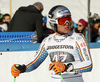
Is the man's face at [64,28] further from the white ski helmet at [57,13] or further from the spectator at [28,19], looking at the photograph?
the spectator at [28,19]

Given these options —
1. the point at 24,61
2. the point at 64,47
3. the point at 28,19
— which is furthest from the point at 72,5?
the point at 64,47

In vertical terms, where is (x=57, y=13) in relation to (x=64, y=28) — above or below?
above

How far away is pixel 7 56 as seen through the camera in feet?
18.7

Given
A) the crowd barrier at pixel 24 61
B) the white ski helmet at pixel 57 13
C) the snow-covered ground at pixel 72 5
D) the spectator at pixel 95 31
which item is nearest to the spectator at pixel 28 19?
the crowd barrier at pixel 24 61

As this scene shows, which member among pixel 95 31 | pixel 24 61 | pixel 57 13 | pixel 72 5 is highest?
pixel 72 5

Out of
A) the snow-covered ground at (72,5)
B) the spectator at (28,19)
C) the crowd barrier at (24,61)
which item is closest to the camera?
the crowd barrier at (24,61)

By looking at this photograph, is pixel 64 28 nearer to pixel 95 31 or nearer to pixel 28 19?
pixel 28 19

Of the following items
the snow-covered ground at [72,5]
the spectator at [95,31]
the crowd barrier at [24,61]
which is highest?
the snow-covered ground at [72,5]

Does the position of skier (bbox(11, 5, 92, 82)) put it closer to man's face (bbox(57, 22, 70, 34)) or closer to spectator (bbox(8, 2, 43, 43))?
man's face (bbox(57, 22, 70, 34))

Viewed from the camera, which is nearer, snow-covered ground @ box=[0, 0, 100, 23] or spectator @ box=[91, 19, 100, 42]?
spectator @ box=[91, 19, 100, 42]

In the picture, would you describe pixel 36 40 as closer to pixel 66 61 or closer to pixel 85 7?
pixel 66 61

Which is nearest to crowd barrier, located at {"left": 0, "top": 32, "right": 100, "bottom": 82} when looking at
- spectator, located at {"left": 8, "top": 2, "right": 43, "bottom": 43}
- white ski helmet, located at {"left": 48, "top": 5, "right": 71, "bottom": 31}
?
white ski helmet, located at {"left": 48, "top": 5, "right": 71, "bottom": 31}

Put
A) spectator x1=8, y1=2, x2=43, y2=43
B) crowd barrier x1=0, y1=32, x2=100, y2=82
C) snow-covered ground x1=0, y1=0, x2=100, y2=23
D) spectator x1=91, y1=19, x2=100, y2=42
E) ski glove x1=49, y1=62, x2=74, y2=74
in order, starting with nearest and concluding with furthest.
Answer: ski glove x1=49, y1=62, x2=74, y2=74 → crowd barrier x1=0, y1=32, x2=100, y2=82 → spectator x1=8, y1=2, x2=43, y2=43 → spectator x1=91, y1=19, x2=100, y2=42 → snow-covered ground x1=0, y1=0, x2=100, y2=23

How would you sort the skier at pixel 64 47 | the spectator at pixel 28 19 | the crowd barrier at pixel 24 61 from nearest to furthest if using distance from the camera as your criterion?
the skier at pixel 64 47, the crowd barrier at pixel 24 61, the spectator at pixel 28 19
